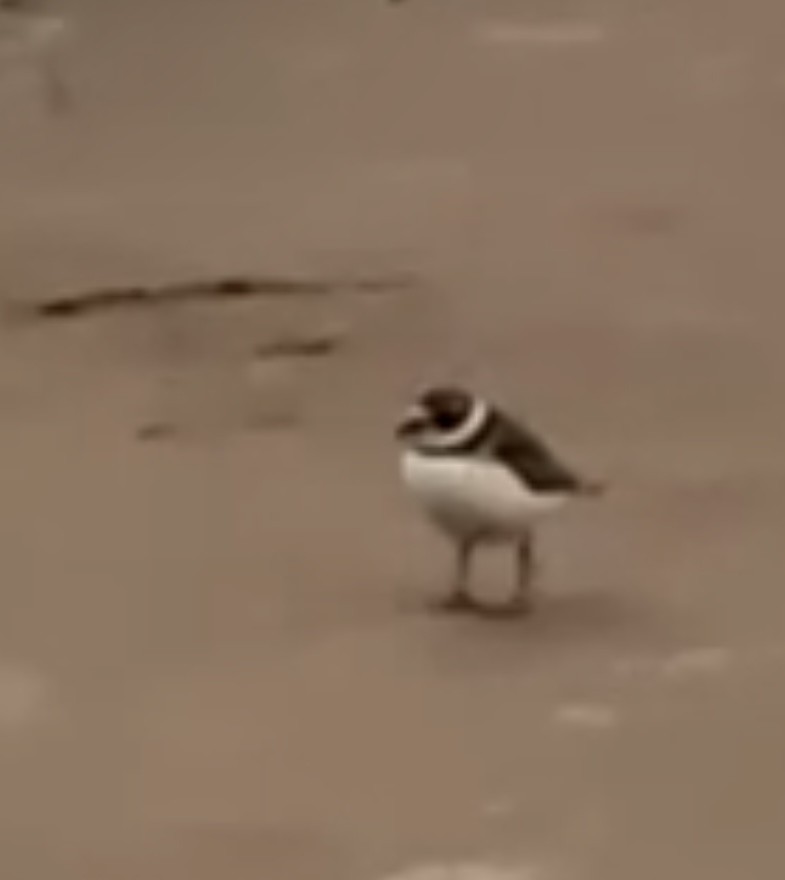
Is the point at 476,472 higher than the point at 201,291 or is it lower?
higher

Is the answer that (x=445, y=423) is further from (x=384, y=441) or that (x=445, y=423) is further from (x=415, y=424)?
(x=384, y=441)

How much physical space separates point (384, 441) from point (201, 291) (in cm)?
122

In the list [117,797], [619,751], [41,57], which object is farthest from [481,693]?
[41,57]

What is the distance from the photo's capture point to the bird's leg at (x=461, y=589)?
5.36 metres

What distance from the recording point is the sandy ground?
4582 millimetres

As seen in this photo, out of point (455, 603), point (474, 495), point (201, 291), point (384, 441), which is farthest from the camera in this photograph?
point (201, 291)

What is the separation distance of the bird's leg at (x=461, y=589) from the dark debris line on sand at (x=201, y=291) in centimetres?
200

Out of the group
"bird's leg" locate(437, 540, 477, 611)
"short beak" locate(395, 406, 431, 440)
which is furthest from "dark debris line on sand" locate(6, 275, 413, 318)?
"short beak" locate(395, 406, 431, 440)

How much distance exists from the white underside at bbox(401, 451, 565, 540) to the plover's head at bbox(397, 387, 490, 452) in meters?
0.02

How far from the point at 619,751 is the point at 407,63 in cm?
506

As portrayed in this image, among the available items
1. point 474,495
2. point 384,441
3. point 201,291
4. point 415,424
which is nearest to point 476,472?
point 474,495

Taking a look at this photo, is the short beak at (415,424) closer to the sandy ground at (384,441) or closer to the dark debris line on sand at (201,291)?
the sandy ground at (384,441)

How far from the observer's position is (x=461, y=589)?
17.8 feet

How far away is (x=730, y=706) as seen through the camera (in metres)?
4.88
